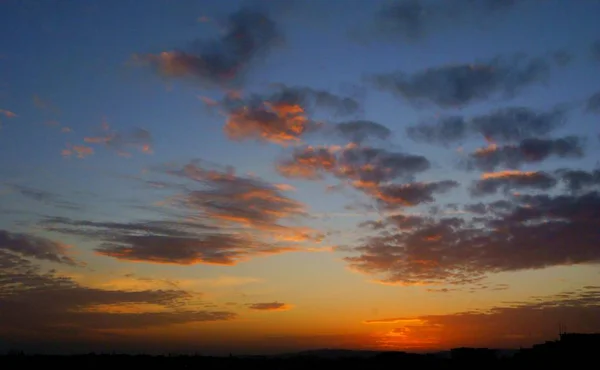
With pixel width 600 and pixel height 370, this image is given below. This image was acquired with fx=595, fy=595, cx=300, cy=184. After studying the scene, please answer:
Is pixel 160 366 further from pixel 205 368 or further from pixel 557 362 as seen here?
pixel 557 362

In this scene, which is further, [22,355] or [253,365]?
[22,355]

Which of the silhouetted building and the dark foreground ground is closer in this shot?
the dark foreground ground

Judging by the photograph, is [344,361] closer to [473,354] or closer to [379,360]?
[379,360]

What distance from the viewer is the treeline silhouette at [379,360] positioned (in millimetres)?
50781

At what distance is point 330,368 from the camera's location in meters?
59.6

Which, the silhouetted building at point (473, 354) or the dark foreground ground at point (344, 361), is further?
the silhouetted building at point (473, 354)

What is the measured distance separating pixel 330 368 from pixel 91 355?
29.5m

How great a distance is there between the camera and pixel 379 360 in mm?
61000

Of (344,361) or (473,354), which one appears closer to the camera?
(473,354)

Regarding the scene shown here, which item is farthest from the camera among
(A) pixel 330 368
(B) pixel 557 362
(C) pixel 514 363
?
(A) pixel 330 368

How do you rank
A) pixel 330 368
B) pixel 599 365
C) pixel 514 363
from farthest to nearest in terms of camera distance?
pixel 330 368 → pixel 514 363 → pixel 599 365

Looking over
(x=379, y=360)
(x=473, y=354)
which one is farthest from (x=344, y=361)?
(x=473, y=354)

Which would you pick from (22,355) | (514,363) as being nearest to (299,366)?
(514,363)

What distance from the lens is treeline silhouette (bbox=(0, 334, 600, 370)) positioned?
167 ft
